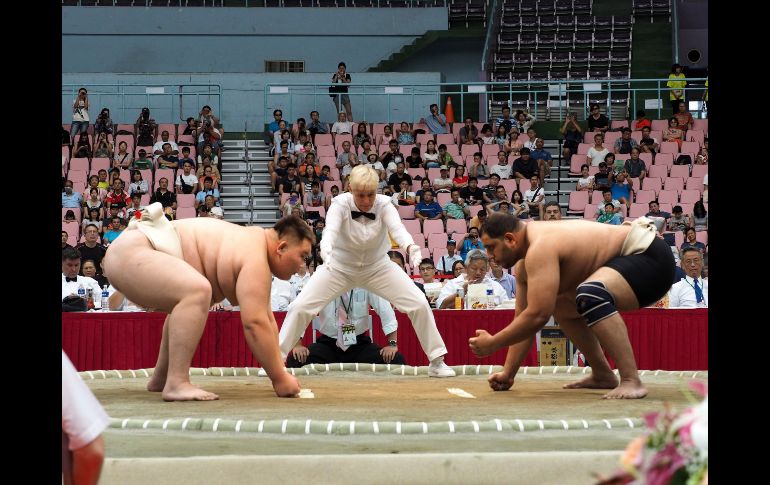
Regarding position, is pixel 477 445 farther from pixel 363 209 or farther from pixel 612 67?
pixel 612 67

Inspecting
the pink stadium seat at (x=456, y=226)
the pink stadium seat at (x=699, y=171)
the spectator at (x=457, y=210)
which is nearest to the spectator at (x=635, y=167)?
the pink stadium seat at (x=699, y=171)

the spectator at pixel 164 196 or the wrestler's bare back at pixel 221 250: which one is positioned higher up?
the spectator at pixel 164 196

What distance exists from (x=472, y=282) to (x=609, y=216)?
397 centimetres

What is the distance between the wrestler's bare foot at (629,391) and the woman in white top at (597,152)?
8972 millimetres

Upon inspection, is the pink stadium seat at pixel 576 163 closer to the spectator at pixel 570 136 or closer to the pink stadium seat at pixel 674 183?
the spectator at pixel 570 136

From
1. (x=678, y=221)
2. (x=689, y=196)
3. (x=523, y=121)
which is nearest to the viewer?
(x=678, y=221)

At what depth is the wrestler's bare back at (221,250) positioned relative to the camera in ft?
14.0

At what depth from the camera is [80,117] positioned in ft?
44.1

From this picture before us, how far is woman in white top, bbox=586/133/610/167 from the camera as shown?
13.0 m

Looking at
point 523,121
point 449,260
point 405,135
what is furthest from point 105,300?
point 523,121

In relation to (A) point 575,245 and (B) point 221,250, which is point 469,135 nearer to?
(A) point 575,245

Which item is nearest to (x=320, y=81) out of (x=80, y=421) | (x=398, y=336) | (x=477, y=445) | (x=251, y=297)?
(x=398, y=336)

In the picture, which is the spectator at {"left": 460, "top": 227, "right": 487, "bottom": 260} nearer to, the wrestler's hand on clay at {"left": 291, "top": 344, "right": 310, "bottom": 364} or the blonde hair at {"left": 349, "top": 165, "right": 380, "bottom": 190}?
the wrestler's hand on clay at {"left": 291, "top": 344, "right": 310, "bottom": 364}

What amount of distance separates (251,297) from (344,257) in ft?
5.05
